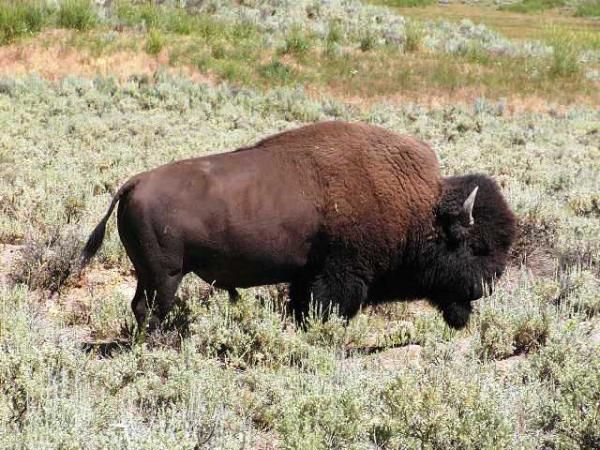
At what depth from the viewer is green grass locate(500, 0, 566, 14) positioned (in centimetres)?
4953

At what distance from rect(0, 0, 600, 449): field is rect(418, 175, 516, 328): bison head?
0.80 feet

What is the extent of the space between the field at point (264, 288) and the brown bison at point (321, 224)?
0.90 feet

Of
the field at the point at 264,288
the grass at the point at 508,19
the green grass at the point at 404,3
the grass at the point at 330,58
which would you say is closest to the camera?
the field at the point at 264,288

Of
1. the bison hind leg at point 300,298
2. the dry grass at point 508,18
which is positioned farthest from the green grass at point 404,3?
the bison hind leg at point 300,298

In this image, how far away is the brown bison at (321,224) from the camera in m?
4.98

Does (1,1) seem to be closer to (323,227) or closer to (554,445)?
(323,227)

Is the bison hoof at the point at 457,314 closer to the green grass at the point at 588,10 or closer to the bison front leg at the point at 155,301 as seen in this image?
the bison front leg at the point at 155,301

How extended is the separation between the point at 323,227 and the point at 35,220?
3664 mm

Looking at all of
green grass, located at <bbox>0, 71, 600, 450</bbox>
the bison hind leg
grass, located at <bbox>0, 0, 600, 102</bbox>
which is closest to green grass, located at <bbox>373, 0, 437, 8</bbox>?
grass, located at <bbox>0, 0, 600, 102</bbox>

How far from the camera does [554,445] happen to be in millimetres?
3506

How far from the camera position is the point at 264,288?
6547 mm

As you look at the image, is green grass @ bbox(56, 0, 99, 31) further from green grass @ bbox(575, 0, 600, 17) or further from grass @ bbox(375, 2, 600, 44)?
green grass @ bbox(575, 0, 600, 17)

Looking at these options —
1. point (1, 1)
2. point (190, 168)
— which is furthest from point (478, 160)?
point (1, 1)

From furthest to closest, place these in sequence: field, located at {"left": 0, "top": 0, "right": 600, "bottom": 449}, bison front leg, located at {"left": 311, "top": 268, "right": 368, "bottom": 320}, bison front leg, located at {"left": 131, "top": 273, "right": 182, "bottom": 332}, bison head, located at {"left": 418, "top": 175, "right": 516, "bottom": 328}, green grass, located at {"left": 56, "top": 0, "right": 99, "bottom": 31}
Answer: green grass, located at {"left": 56, "top": 0, "right": 99, "bottom": 31}, bison head, located at {"left": 418, "top": 175, "right": 516, "bottom": 328}, bison front leg, located at {"left": 311, "top": 268, "right": 368, "bottom": 320}, bison front leg, located at {"left": 131, "top": 273, "right": 182, "bottom": 332}, field, located at {"left": 0, "top": 0, "right": 600, "bottom": 449}
